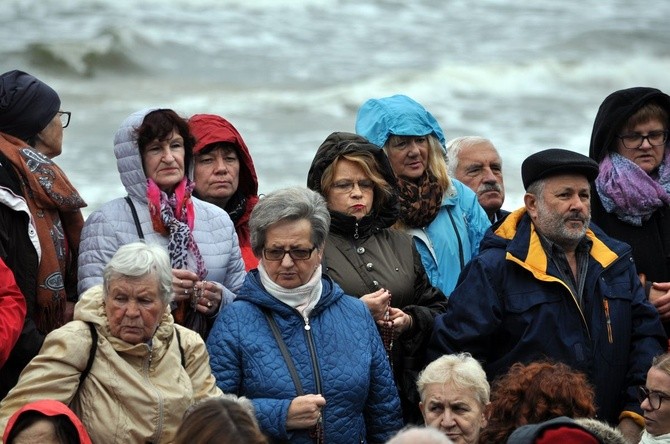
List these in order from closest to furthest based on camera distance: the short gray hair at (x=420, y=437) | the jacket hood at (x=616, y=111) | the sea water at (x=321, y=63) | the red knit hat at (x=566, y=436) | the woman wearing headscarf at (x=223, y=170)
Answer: the short gray hair at (x=420, y=437) < the red knit hat at (x=566, y=436) < the woman wearing headscarf at (x=223, y=170) < the jacket hood at (x=616, y=111) < the sea water at (x=321, y=63)

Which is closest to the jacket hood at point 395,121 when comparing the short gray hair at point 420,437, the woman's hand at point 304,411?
the woman's hand at point 304,411

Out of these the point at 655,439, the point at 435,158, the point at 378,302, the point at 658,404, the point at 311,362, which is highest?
the point at 435,158

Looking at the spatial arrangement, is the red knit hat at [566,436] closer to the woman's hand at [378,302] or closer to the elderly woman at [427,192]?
the woman's hand at [378,302]

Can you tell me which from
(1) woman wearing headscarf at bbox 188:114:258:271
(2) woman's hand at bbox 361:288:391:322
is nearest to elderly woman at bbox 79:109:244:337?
(1) woman wearing headscarf at bbox 188:114:258:271

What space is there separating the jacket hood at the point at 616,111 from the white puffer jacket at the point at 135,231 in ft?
5.91

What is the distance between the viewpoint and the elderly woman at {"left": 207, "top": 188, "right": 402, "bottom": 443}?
16.1 feet

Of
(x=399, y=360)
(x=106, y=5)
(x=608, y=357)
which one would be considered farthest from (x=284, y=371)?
(x=106, y=5)

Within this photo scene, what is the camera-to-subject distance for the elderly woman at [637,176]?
19.9 ft

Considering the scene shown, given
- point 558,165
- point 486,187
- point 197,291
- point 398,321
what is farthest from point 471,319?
point 486,187

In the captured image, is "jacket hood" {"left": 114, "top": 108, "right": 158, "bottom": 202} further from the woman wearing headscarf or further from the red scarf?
the woman wearing headscarf

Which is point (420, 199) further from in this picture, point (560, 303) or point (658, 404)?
point (658, 404)

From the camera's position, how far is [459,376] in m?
4.94

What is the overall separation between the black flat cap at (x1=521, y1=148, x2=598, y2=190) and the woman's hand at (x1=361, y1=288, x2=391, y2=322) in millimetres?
825

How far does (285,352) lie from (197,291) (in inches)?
20.7
